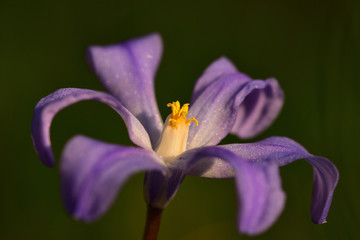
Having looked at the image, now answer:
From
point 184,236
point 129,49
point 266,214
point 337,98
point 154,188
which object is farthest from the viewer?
point 184,236

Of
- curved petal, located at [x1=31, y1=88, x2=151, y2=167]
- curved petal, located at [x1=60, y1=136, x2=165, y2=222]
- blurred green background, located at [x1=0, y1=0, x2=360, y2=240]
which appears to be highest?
curved petal, located at [x1=31, y1=88, x2=151, y2=167]

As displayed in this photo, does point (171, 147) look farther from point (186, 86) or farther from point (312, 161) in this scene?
point (186, 86)

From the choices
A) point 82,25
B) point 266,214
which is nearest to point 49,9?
point 82,25

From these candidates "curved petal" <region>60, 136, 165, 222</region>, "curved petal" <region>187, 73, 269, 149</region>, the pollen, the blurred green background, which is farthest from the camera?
the blurred green background

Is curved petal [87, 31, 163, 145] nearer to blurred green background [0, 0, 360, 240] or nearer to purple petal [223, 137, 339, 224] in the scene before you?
purple petal [223, 137, 339, 224]

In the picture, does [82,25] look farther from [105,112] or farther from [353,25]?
[353,25]

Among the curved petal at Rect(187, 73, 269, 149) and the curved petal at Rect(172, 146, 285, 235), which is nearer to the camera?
the curved petal at Rect(172, 146, 285, 235)

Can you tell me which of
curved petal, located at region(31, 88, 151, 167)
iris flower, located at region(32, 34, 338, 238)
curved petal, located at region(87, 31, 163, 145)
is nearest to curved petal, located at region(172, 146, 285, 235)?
iris flower, located at region(32, 34, 338, 238)
